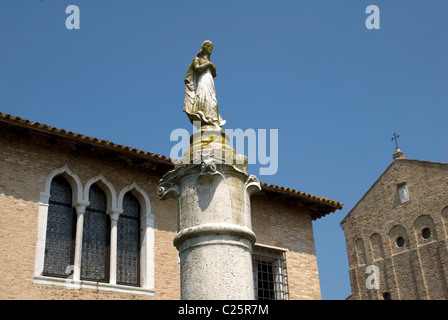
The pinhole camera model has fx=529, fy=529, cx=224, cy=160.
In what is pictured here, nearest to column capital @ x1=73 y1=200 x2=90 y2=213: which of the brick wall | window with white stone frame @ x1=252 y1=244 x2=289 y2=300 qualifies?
the brick wall

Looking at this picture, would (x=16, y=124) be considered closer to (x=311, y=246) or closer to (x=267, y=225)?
(x=267, y=225)

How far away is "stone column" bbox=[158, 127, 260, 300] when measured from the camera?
15.1ft

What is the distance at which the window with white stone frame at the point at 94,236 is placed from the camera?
10734 millimetres

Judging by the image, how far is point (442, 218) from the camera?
29.5 metres

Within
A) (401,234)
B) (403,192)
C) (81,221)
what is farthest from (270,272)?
(403,192)

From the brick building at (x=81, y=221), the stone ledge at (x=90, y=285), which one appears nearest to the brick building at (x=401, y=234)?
the brick building at (x=81, y=221)

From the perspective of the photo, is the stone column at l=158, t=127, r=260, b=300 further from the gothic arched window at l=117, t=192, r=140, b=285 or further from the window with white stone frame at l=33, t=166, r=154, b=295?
the gothic arched window at l=117, t=192, r=140, b=285

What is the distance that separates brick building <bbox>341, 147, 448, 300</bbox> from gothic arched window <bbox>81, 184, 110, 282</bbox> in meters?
22.9

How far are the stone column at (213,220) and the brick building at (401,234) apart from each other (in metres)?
27.0

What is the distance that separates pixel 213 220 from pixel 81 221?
23.2 feet

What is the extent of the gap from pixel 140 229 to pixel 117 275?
1266mm

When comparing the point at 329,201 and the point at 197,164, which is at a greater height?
the point at 329,201

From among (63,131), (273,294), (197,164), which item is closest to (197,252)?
(197,164)

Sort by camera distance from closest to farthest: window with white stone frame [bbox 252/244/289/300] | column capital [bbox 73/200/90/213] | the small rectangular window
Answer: column capital [bbox 73/200/90/213], window with white stone frame [bbox 252/244/289/300], the small rectangular window
